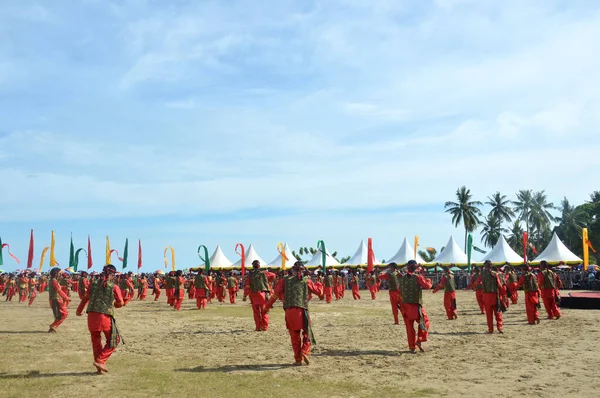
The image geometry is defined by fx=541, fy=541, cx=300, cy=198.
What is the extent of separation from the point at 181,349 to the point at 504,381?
24.0 ft

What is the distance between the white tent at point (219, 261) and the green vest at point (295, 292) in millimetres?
44041

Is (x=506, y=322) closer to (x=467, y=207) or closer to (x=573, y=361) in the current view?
(x=573, y=361)

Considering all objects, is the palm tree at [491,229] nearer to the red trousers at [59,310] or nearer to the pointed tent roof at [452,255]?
the pointed tent roof at [452,255]

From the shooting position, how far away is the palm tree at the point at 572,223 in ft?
217

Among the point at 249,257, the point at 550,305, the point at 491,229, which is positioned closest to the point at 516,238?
the point at 491,229

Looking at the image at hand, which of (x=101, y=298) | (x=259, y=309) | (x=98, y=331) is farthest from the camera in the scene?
(x=259, y=309)

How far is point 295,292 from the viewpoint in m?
10.7

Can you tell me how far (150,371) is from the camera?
997 cm

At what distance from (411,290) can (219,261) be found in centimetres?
4532

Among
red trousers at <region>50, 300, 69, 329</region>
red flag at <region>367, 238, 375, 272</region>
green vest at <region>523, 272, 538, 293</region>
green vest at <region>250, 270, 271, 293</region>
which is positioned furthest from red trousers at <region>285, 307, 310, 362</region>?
red flag at <region>367, 238, 375, 272</region>

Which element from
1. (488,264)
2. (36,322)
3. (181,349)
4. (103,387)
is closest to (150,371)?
(103,387)

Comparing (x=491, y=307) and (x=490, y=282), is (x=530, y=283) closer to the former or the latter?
(x=491, y=307)

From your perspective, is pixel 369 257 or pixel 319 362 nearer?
pixel 319 362

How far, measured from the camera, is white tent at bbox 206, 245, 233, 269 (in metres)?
54.3
